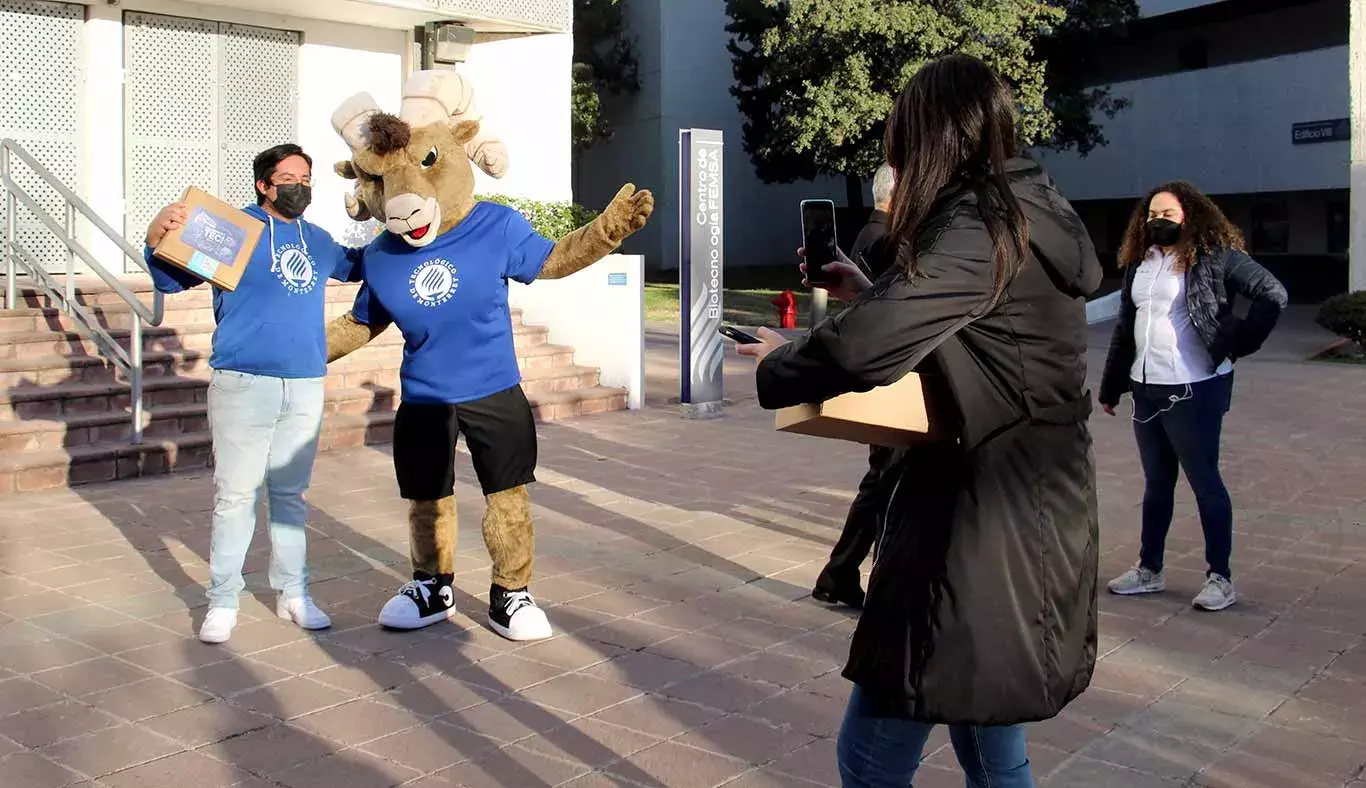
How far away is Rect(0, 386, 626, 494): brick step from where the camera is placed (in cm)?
835

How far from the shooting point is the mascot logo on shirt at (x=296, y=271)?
552cm

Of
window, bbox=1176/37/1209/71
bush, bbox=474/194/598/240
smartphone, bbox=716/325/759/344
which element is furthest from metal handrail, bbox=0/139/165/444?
window, bbox=1176/37/1209/71

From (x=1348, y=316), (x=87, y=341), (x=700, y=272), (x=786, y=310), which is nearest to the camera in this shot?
(x=87, y=341)

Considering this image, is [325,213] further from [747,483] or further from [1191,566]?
[1191,566]

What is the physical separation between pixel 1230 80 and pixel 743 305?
11415 mm

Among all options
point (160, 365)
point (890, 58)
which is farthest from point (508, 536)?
point (890, 58)

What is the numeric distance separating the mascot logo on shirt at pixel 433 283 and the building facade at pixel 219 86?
8.39 meters

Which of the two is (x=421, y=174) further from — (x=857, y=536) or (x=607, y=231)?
(x=857, y=536)

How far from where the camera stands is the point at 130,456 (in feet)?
28.9

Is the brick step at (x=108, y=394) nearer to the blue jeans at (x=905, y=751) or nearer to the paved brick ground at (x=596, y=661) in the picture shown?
the paved brick ground at (x=596, y=661)

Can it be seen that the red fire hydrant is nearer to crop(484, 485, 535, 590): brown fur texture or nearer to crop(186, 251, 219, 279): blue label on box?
crop(484, 485, 535, 590): brown fur texture

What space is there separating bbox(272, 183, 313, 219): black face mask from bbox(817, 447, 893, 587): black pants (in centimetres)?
254

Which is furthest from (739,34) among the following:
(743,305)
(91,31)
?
(91,31)

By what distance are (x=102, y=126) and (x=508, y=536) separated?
30.2 feet
